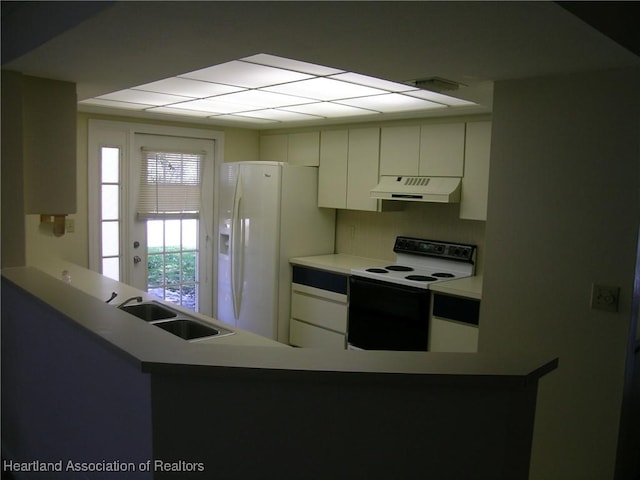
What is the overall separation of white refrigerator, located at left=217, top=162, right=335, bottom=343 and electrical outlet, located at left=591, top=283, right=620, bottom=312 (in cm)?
280

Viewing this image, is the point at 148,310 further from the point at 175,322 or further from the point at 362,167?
the point at 362,167

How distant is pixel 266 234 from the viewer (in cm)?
454

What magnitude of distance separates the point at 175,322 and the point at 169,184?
8.05ft

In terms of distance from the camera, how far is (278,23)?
1.58 meters

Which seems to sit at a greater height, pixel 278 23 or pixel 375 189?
pixel 278 23

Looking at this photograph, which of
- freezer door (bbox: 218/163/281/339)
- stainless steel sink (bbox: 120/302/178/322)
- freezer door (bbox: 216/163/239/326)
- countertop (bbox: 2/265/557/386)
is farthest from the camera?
freezer door (bbox: 216/163/239/326)

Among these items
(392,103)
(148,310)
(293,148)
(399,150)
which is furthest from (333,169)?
(148,310)

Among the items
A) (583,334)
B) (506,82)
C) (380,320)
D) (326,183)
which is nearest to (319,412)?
(583,334)

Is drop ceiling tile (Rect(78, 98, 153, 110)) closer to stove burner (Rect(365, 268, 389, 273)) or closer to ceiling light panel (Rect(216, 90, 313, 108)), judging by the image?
ceiling light panel (Rect(216, 90, 313, 108))

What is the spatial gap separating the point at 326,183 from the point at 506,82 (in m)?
2.54

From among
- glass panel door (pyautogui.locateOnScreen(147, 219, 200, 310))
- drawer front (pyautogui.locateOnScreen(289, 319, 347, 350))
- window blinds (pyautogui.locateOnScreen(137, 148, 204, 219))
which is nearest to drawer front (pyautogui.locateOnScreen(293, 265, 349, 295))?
drawer front (pyautogui.locateOnScreen(289, 319, 347, 350))

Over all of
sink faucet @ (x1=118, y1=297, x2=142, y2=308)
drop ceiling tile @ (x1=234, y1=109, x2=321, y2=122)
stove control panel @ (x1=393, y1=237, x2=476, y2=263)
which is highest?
drop ceiling tile @ (x1=234, y1=109, x2=321, y2=122)

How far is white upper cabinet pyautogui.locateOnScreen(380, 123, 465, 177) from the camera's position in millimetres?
3768

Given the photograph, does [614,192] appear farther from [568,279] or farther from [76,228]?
[76,228]
